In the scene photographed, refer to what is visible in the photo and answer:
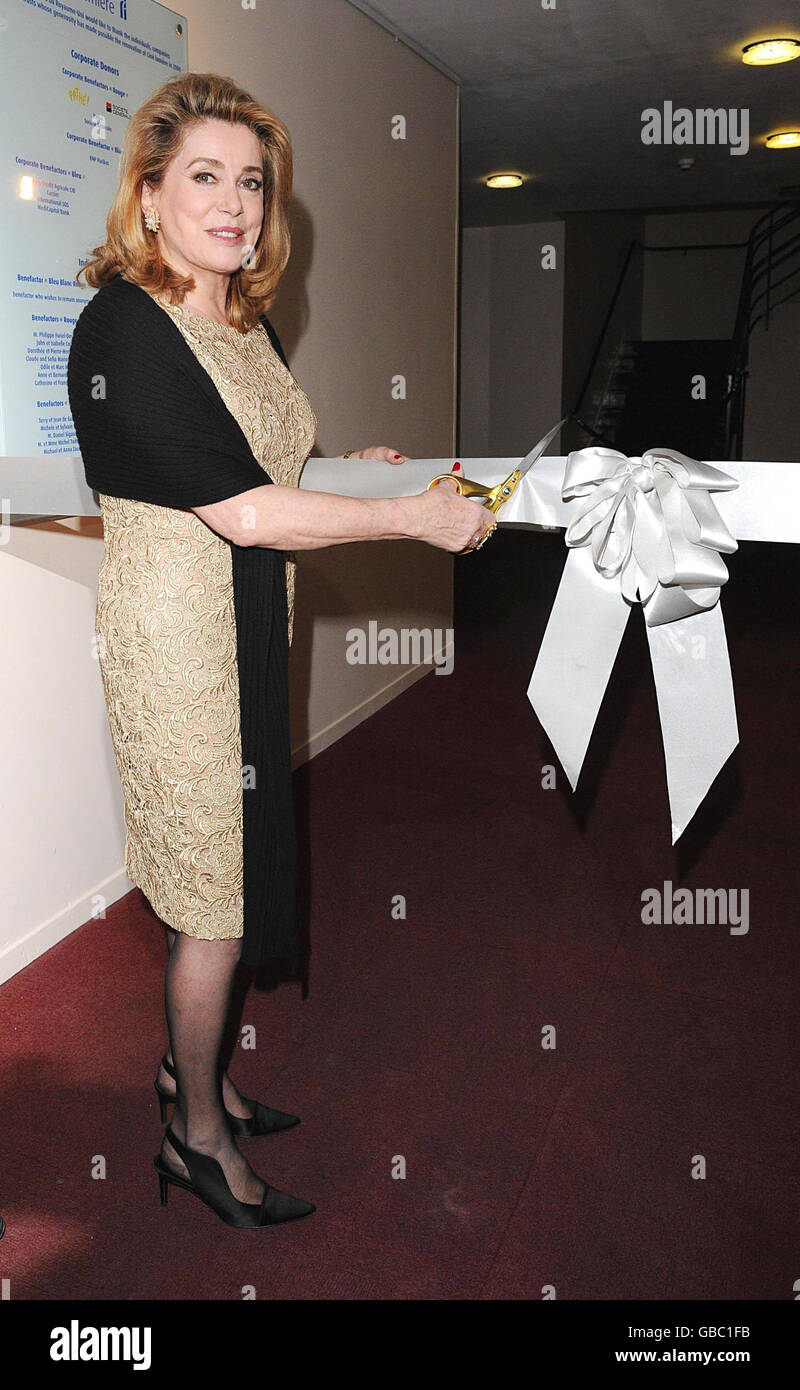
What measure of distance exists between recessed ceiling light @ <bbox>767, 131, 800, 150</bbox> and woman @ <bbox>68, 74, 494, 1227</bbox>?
5337 mm

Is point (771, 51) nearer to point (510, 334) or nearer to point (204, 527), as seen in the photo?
point (204, 527)

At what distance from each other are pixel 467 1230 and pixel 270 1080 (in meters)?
0.55

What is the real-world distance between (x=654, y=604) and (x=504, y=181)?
6864 millimetres

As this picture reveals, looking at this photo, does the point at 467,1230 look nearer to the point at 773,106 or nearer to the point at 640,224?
the point at 773,106

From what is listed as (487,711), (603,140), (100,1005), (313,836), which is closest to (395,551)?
(487,711)

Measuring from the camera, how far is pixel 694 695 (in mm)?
1302

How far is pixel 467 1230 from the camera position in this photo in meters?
1.78

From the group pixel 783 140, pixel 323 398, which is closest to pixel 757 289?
pixel 783 140

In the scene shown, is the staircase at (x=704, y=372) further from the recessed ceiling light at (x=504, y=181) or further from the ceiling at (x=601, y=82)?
→ the recessed ceiling light at (x=504, y=181)

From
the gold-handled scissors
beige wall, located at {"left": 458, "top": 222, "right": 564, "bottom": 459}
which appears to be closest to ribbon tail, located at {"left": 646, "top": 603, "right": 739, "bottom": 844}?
the gold-handled scissors

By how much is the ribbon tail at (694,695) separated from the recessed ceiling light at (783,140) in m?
5.71

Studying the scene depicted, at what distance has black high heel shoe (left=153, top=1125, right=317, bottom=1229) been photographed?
1.73 meters

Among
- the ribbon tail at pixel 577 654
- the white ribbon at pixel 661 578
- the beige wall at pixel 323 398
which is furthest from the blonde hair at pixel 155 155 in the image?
the beige wall at pixel 323 398

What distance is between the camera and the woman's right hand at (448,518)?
1409 millimetres
